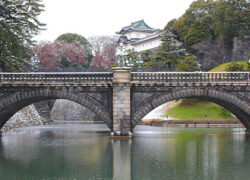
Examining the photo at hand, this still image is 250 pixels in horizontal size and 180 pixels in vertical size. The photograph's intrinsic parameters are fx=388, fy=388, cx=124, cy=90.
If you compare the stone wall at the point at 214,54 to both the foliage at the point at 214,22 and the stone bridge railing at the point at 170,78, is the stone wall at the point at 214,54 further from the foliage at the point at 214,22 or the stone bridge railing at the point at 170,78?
the stone bridge railing at the point at 170,78

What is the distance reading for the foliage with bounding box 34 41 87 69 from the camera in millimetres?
72312

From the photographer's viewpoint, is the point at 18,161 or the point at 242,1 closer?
the point at 18,161

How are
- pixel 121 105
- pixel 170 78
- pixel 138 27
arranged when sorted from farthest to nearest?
1. pixel 138 27
2. pixel 170 78
3. pixel 121 105

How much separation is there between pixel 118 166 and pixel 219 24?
1848 inches

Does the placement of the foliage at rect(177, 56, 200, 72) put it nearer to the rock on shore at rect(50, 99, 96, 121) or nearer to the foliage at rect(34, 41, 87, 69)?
the rock on shore at rect(50, 99, 96, 121)

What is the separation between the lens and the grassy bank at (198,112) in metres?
50.0

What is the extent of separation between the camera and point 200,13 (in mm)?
68875

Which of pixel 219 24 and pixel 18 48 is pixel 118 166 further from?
pixel 219 24

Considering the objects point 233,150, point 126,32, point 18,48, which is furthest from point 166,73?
point 126,32

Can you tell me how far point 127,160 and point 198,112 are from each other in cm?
3067

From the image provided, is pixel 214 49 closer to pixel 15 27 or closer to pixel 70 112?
pixel 70 112

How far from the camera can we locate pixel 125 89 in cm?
3144

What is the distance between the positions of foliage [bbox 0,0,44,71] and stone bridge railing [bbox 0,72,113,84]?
8.40 m

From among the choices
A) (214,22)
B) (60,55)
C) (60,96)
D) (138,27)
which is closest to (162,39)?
(214,22)
